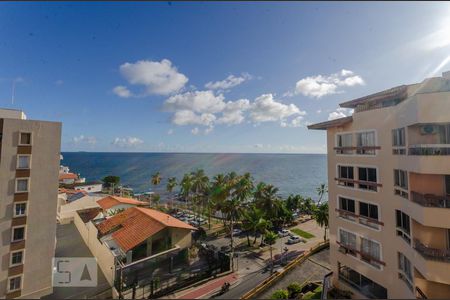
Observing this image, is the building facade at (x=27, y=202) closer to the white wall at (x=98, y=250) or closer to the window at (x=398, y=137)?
the white wall at (x=98, y=250)

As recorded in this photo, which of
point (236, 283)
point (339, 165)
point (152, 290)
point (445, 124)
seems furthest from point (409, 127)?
point (152, 290)

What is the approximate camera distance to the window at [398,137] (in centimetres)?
1493

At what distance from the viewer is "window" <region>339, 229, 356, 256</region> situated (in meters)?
18.6

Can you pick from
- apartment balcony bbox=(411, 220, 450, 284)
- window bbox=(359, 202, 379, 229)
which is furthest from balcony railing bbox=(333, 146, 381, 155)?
apartment balcony bbox=(411, 220, 450, 284)

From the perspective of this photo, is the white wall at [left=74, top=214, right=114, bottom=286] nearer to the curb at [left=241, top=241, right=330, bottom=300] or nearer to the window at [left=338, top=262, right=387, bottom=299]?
the curb at [left=241, top=241, right=330, bottom=300]

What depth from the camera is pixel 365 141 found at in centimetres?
1781

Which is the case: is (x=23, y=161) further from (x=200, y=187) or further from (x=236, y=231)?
(x=200, y=187)

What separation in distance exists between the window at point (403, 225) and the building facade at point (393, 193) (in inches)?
2.3

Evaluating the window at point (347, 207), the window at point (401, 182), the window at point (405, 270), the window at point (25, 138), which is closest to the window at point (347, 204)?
the window at point (347, 207)

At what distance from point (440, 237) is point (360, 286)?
7.53 meters

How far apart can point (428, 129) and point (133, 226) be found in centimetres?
2910

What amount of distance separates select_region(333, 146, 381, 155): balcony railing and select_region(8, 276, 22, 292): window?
26537mm

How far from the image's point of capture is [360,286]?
1827cm

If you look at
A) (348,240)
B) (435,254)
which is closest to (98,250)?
(348,240)
